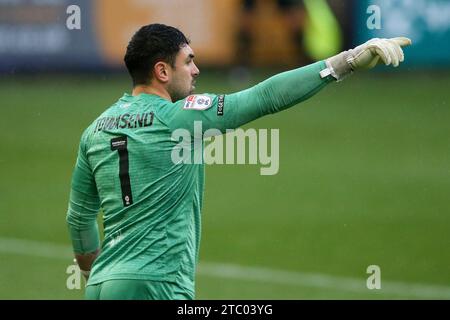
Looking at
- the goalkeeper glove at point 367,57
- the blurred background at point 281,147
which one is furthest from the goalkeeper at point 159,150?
the blurred background at point 281,147

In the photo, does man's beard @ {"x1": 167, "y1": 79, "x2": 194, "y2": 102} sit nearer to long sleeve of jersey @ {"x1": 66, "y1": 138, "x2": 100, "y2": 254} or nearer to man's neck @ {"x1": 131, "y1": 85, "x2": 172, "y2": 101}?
man's neck @ {"x1": 131, "y1": 85, "x2": 172, "y2": 101}

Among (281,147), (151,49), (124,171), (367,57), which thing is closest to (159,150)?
(124,171)

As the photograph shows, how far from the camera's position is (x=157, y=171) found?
20.1ft

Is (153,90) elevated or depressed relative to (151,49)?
depressed

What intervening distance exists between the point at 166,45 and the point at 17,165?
11.7 m

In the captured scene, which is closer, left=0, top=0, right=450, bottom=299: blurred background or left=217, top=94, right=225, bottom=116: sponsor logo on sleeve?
left=217, top=94, right=225, bottom=116: sponsor logo on sleeve

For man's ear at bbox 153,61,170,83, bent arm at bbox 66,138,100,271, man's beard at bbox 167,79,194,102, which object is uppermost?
man's ear at bbox 153,61,170,83

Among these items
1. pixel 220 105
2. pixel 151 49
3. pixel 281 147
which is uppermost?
pixel 281 147

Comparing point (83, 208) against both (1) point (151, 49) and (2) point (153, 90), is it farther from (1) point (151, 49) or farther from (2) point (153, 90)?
(1) point (151, 49)

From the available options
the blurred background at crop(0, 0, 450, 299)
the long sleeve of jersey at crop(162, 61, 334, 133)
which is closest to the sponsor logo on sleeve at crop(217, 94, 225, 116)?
the long sleeve of jersey at crop(162, 61, 334, 133)

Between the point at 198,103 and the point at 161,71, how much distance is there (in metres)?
0.39

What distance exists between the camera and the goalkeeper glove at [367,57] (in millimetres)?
5832

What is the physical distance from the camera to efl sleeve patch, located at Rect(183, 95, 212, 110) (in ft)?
19.7
